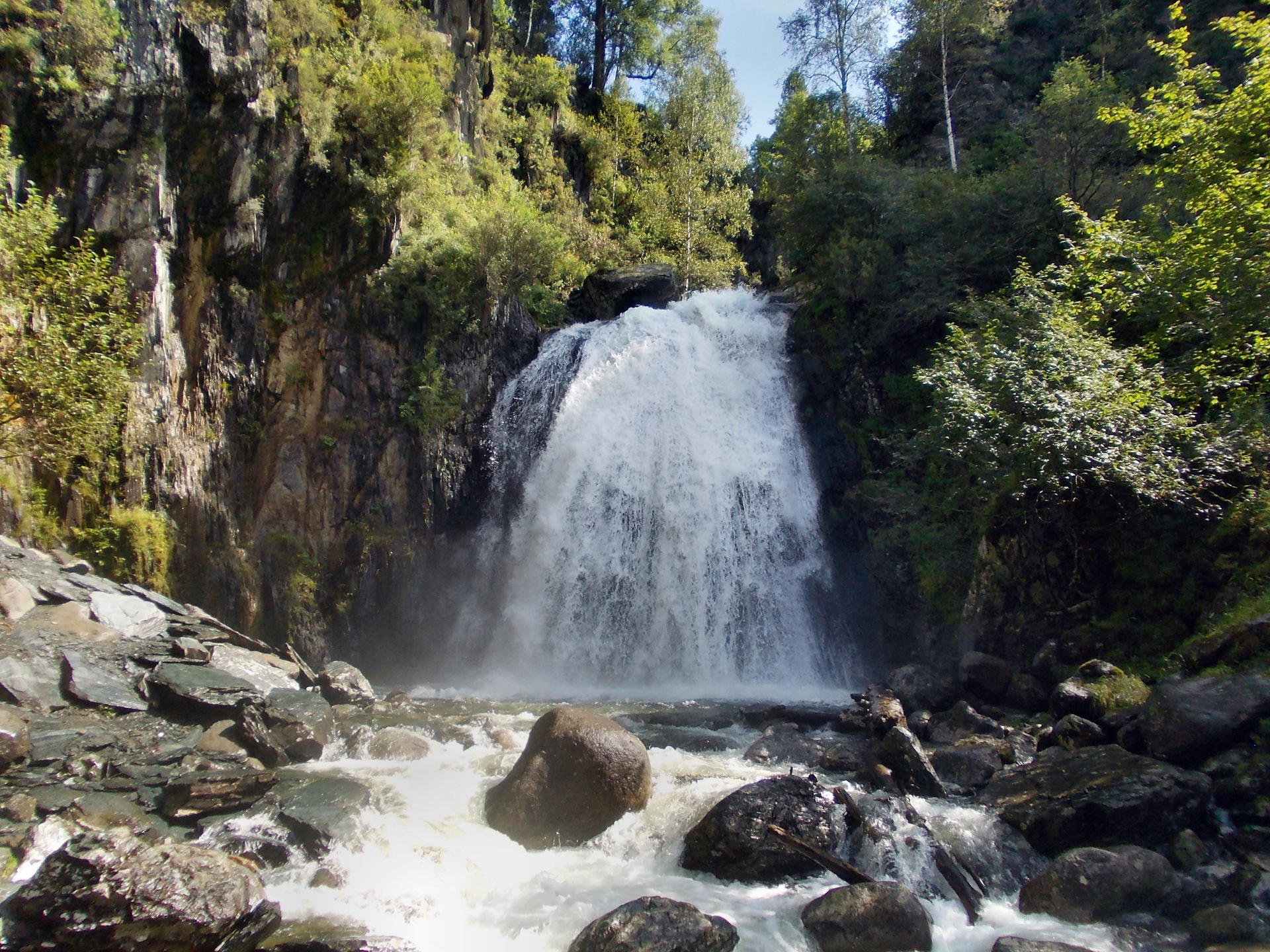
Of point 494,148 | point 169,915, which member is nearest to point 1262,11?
point 494,148

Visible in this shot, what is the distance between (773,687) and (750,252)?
2202cm

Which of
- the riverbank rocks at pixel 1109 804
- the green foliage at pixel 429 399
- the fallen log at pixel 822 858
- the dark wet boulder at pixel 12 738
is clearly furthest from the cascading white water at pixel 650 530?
the dark wet boulder at pixel 12 738

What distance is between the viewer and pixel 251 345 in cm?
1459

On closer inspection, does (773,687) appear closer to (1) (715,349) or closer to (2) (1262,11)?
(1) (715,349)

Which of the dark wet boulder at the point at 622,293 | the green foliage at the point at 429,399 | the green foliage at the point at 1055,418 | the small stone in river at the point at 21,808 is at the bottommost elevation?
the small stone in river at the point at 21,808

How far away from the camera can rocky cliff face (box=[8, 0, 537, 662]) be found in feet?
39.2

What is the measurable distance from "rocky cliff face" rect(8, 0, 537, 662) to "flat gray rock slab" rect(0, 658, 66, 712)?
197 inches

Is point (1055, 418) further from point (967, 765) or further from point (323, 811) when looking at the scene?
point (323, 811)

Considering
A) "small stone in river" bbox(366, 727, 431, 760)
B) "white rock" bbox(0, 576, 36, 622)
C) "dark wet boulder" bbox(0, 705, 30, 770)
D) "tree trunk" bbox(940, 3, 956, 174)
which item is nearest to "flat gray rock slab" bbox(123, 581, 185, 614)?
"white rock" bbox(0, 576, 36, 622)

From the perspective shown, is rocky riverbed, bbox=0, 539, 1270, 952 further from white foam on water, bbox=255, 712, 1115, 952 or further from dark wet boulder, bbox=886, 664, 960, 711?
dark wet boulder, bbox=886, 664, 960, 711

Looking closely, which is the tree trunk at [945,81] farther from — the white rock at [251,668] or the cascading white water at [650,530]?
the white rock at [251,668]

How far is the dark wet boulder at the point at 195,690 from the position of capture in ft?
28.3

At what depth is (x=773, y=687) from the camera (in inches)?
572

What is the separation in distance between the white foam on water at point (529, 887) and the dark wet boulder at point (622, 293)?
1712 centimetres
